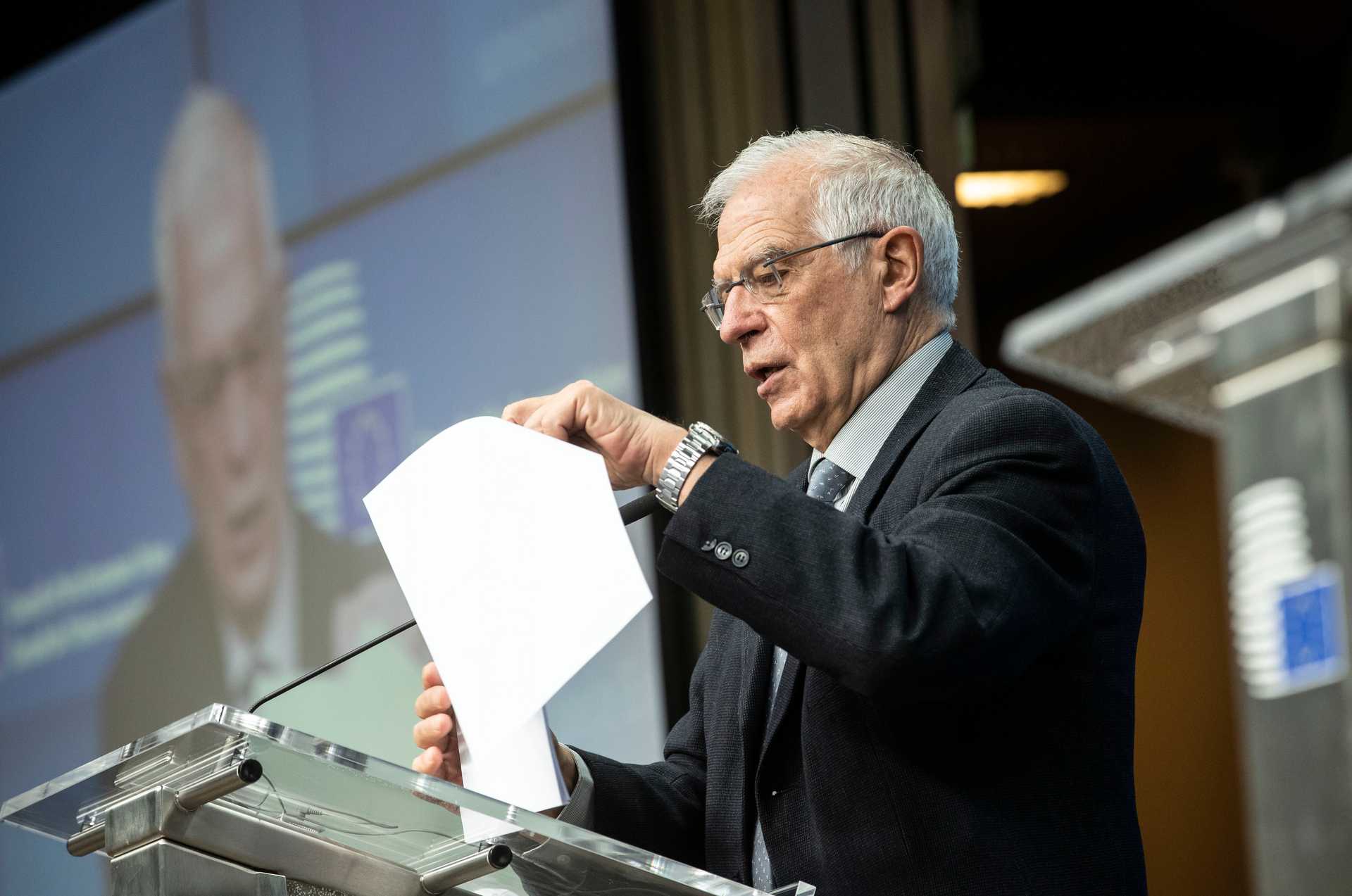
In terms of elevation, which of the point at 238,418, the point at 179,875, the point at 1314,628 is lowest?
the point at 179,875

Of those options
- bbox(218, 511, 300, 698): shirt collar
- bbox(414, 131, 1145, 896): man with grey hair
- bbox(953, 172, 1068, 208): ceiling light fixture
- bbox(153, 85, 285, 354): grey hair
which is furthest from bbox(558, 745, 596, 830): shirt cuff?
bbox(953, 172, 1068, 208): ceiling light fixture

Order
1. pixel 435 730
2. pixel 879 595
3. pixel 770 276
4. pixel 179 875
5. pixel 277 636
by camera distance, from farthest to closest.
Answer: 1. pixel 277 636
2. pixel 770 276
3. pixel 435 730
4. pixel 879 595
5. pixel 179 875

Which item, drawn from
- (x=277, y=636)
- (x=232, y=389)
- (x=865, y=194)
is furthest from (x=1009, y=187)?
(x=865, y=194)

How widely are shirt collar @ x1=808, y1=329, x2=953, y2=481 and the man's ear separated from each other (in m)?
0.07

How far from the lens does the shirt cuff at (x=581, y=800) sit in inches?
58.2

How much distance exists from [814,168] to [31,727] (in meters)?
3.02

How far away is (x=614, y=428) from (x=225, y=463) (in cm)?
257

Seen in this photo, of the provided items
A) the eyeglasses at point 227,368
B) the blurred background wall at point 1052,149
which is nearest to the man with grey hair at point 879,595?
the blurred background wall at point 1052,149

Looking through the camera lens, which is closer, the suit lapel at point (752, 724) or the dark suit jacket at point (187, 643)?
the suit lapel at point (752, 724)

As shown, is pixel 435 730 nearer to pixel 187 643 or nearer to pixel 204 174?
pixel 187 643

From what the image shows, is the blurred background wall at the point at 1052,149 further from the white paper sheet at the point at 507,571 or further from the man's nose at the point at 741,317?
the white paper sheet at the point at 507,571

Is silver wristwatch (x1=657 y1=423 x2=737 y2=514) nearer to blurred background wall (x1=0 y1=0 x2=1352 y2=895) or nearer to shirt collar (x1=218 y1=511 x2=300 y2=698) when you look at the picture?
blurred background wall (x1=0 y1=0 x2=1352 y2=895)

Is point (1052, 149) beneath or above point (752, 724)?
above

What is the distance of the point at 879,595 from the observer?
113 cm
